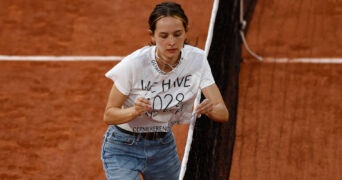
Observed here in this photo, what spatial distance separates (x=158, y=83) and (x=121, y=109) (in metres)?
0.27

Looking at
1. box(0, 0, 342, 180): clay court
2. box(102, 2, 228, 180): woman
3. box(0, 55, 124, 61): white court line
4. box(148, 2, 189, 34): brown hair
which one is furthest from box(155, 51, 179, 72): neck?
box(0, 55, 124, 61): white court line

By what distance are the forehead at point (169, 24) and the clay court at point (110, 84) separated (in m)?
2.33

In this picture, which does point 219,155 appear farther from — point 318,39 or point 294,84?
point 318,39

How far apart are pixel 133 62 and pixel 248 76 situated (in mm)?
3697

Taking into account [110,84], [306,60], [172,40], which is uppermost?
[306,60]

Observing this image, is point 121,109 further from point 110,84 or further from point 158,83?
point 110,84

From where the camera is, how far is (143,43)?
26.5 feet

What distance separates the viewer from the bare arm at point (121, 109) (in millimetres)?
3574

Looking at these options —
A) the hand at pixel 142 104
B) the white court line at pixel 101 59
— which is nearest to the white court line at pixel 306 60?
the white court line at pixel 101 59

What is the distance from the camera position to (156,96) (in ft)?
12.8

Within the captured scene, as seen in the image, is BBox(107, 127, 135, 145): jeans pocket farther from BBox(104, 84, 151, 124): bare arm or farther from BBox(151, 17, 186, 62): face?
BBox(151, 17, 186, 62): face

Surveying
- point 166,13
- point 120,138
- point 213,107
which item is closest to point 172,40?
point 166,13

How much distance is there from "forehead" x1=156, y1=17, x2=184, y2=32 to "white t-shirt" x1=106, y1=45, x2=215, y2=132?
0.72 feet

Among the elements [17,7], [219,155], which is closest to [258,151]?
[219,155]
